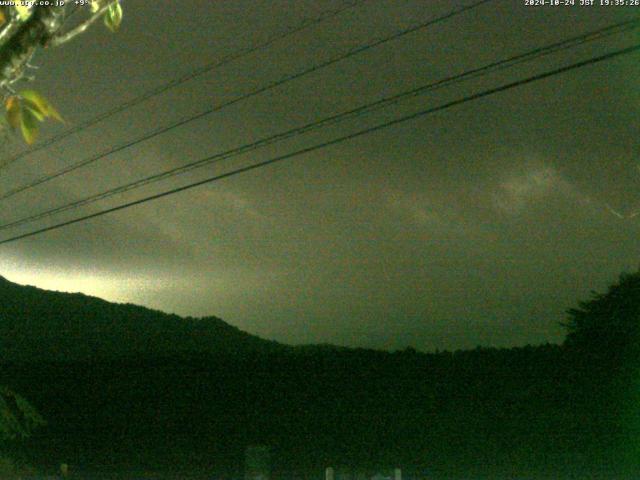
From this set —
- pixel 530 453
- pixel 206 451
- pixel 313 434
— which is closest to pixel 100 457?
pixel 206 451

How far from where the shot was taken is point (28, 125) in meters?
2.61

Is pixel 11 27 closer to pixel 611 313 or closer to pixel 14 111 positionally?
pixel 14 111

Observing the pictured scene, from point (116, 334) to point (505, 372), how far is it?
→ 17161 millimetres

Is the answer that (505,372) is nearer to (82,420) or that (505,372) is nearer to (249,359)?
(249,359)

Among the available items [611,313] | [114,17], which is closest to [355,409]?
[611,313]

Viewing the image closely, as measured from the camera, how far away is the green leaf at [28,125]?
8.53 feet

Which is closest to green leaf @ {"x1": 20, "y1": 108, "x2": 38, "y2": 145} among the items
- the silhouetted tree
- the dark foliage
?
the dark foliage

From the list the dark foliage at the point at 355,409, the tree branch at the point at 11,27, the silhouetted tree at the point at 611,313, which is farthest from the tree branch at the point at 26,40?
the silhouetted tree at the point at 611,313

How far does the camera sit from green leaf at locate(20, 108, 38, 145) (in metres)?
2.60

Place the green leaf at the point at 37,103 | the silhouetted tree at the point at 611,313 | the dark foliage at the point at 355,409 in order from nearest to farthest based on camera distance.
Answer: the green leaf at the point at 37,103
the dark foliage at the point at 355,409
the silhouetted tree at the point at 611,313

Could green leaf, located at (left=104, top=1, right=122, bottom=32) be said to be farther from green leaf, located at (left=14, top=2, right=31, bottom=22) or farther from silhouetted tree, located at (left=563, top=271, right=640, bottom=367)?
silhouetted tree, located at (left=563, top=271, right=640, bottom=367)

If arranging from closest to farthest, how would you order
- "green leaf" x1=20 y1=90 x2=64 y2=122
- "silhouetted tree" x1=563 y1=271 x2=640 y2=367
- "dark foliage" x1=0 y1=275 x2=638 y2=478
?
"green leaf" x1=20 y1=90 x2=64 y2=122 → "dark foliage" x1=0 y1=275 x2=638 y2=478 → "silhouetted tree" x1=563 y1=271 x2=640 y2=367

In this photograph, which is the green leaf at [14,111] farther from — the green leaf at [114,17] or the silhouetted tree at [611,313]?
the silhouetted tree at [611,313]

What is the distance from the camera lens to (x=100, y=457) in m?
19.8
